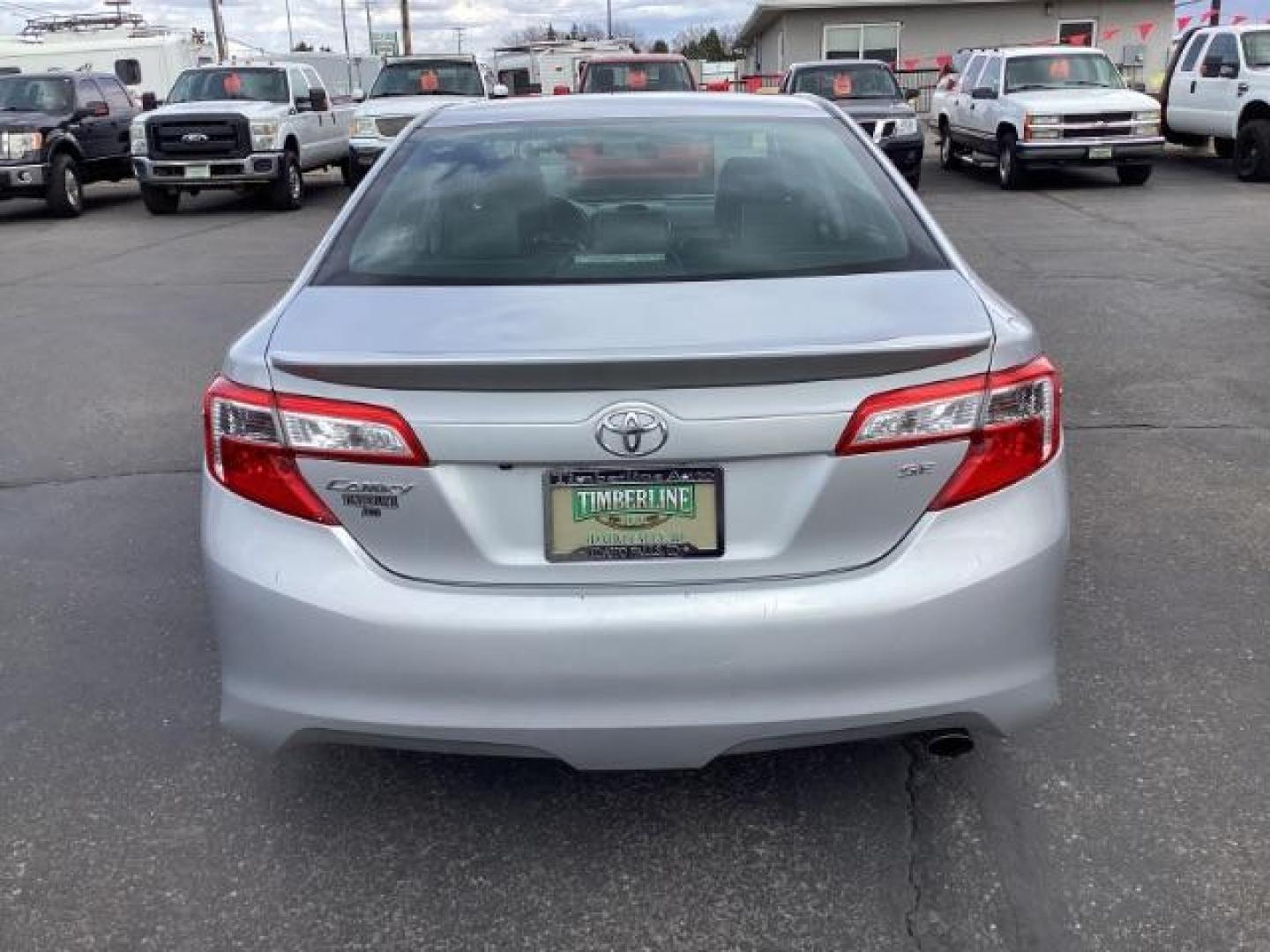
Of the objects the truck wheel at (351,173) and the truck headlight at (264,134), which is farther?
the truck wheel at (351,173)

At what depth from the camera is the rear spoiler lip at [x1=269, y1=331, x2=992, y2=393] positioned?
2.42 m

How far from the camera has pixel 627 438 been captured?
2420 millimetres

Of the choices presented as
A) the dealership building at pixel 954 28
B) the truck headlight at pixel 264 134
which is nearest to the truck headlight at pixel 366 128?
the truck headlight at pixel 264 134

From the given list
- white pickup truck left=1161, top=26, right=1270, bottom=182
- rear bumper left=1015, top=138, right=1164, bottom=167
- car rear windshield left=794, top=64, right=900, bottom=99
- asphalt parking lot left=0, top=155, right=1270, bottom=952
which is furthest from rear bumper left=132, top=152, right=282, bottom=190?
white pickup truck left=1161, top=26, right=1270, bottom=182

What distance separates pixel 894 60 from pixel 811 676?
37.6 m

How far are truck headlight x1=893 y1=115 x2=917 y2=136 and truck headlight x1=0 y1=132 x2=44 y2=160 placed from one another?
1174 cm

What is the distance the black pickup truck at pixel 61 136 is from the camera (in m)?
16.8

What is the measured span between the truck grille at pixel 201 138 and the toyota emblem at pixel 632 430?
16.1 meters

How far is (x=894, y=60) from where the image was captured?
122 feet

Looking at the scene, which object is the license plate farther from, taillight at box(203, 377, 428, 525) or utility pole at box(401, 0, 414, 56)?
utility pole at box(401, 0, 414, 56)

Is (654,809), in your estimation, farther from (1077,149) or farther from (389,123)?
(389,123)

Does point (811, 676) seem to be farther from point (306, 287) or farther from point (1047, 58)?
point (1047, 58)

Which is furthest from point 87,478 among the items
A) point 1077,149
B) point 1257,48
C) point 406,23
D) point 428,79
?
point 406,23

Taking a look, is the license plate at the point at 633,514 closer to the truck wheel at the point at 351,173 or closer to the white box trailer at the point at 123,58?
the truck wheel at the point at 351,173
